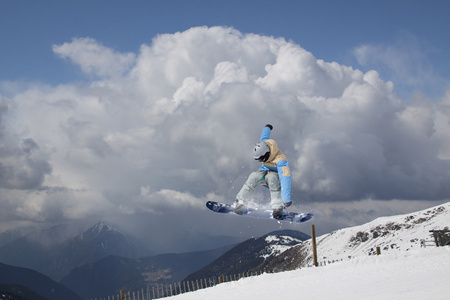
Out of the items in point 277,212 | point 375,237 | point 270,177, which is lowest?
point 375,237

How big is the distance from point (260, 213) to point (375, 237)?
395ft

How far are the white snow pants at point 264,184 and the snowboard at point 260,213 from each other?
0.43 m

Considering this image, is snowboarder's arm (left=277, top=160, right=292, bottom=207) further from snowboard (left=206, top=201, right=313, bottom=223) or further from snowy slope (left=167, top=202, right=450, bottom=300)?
snowy slope (left=167, top=202, right=450, bottom=300)

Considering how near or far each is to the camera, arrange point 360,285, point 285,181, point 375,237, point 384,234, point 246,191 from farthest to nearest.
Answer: point 375,237 → point 384,234 → point 360,285 → point 246,191 → point 285,181

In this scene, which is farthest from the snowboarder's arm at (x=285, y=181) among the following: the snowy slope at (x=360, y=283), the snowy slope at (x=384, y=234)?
the snowy slope at (x=384, y=234)

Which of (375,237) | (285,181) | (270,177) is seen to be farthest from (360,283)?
(375,237)

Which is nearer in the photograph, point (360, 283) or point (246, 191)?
point (246, 191)

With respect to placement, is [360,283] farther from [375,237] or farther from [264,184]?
[375,237]

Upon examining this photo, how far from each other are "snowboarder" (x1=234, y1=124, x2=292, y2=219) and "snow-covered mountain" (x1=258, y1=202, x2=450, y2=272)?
270 feet

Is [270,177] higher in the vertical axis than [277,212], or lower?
higher

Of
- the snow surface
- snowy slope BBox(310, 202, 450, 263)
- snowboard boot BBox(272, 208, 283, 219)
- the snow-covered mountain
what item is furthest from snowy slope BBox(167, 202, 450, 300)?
Result: snowy slope BBox(310, 202, 450, 263)

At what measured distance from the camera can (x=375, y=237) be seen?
115 meters

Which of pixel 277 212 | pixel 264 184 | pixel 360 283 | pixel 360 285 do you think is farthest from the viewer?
pixel 360 283

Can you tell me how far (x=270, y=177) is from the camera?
321 inches
